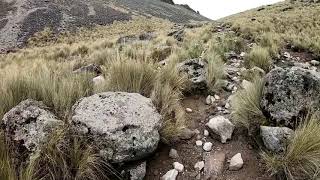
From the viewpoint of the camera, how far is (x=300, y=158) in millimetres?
3090

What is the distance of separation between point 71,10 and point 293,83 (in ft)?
144

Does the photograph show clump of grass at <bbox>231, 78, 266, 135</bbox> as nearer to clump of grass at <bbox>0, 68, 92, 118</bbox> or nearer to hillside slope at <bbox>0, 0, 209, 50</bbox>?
clump of grass at <bbox>0, 68, 92, 118</bbox>

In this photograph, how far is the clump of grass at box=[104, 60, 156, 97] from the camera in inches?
176

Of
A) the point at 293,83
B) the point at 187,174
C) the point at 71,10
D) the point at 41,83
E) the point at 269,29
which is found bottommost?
the point at 71,10

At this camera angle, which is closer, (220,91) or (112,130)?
(112,130)

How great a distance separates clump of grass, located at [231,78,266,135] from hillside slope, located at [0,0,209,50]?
27873 mm

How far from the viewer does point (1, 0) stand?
43.5 meters

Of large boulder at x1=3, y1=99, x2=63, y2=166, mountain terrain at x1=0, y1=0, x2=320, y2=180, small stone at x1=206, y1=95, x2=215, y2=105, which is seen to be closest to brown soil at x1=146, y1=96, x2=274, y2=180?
mountain terrain at x1=0, y1=0, x2=320, y2=180

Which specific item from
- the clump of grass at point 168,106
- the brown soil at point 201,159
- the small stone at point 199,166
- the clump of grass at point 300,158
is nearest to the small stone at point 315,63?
the clump of grass at point 168,106

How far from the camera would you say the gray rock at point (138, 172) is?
329 centimetres

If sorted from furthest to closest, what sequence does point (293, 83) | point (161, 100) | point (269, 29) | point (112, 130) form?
point (269, 29), point (161, 100), point (293, 83), point (112, 130)

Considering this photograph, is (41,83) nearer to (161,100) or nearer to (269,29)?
(161,100)

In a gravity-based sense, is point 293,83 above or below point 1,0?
above

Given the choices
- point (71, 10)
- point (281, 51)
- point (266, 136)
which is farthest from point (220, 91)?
point (71, 10)
